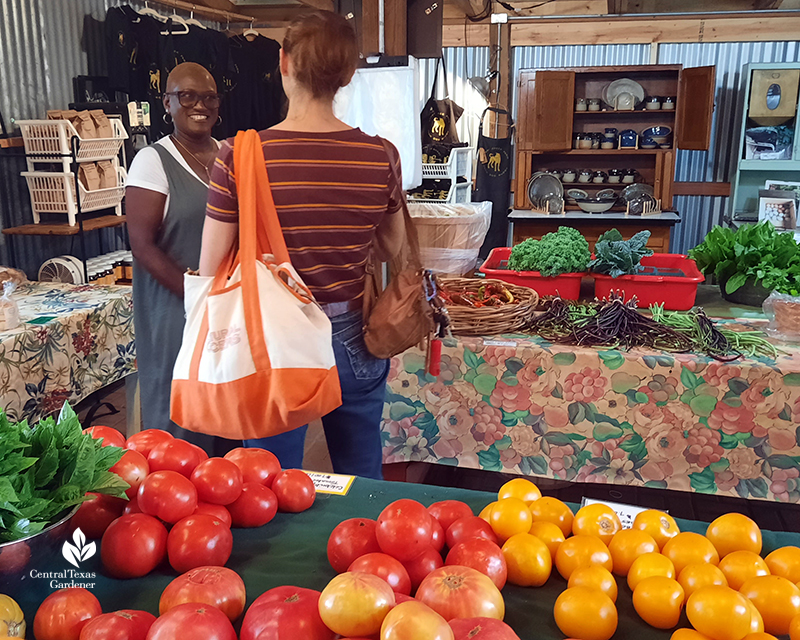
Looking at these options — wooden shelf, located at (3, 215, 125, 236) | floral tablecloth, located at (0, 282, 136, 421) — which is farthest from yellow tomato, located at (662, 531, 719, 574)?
wooden shelf, located at (3, 215, 125, 236)

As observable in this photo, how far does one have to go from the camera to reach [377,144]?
68.4 inches

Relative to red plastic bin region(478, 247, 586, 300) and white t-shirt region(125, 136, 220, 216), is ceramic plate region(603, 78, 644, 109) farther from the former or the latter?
white t-shirt region(125, 136, 220, 216)

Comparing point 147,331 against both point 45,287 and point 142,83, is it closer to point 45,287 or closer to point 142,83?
point 45,287

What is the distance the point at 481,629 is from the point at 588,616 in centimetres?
19

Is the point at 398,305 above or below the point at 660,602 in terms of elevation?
above

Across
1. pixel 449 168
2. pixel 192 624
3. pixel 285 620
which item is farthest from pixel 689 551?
pixel 449 168

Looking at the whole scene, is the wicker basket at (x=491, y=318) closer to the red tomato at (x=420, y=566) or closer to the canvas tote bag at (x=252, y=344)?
the canvas tote bag at (x=252, y=344)

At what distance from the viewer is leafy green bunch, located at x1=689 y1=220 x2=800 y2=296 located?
2.79 m

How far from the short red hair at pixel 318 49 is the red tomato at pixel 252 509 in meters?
0.94

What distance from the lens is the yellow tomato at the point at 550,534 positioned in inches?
43.9

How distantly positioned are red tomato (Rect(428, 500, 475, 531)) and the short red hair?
39.2 inches

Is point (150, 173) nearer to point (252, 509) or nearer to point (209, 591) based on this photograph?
point (252, 509)

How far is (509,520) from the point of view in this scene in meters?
1.13

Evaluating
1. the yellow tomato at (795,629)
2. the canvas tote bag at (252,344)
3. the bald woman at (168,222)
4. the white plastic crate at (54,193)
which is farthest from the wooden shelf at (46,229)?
the yellow tomato at (795,629)
